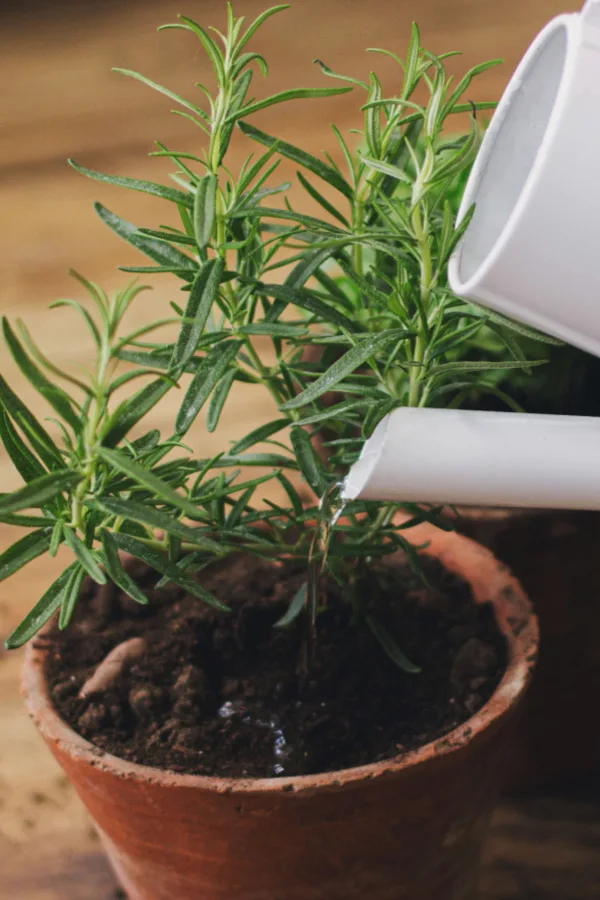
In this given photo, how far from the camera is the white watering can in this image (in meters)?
0.40

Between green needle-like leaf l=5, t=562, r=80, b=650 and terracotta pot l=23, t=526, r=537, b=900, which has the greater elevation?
green needle-like leaf l=5, t=562, r=80, b=650

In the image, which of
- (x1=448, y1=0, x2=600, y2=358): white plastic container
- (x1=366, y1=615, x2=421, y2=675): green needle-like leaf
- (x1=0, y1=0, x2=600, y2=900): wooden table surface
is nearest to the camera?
(x1=448, y1=0, x2=600, y2=358): white plastic container

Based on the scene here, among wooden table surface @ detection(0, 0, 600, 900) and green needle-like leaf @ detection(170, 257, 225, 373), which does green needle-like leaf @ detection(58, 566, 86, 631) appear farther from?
wooden table surface @ detection(0, 0, 600, 900)

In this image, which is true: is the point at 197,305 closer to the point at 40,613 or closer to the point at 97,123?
the point at 40,613

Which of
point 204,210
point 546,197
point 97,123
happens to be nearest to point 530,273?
point 546,197

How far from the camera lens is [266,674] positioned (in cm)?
64

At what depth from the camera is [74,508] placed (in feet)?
1.59

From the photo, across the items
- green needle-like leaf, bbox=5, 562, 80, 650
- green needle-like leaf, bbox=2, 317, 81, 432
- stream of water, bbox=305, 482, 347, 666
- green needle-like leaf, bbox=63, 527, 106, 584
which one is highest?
green needle-like leaf, bbox=2, 317, 81, 432

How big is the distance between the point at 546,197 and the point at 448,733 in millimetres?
296

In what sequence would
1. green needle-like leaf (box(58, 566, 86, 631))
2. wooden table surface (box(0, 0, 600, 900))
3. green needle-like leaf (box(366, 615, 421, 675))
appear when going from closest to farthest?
1. green needle-like leaf (box(58, 566, 86, 631))
2. green needle-like leaf (box(366, 615, 421, 675))
3. wooden table surface (box(0, 0, 600, 900))

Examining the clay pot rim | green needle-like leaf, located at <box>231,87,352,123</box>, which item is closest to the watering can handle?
green needle-like leaf, located at <box>231,87,352,123</box>

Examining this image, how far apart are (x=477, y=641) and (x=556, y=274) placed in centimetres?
28

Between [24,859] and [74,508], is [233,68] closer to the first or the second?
[74,508]

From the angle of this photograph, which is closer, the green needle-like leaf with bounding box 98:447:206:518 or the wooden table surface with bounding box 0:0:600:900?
the green needle-like leaf with bounding box 98:447:206:518
